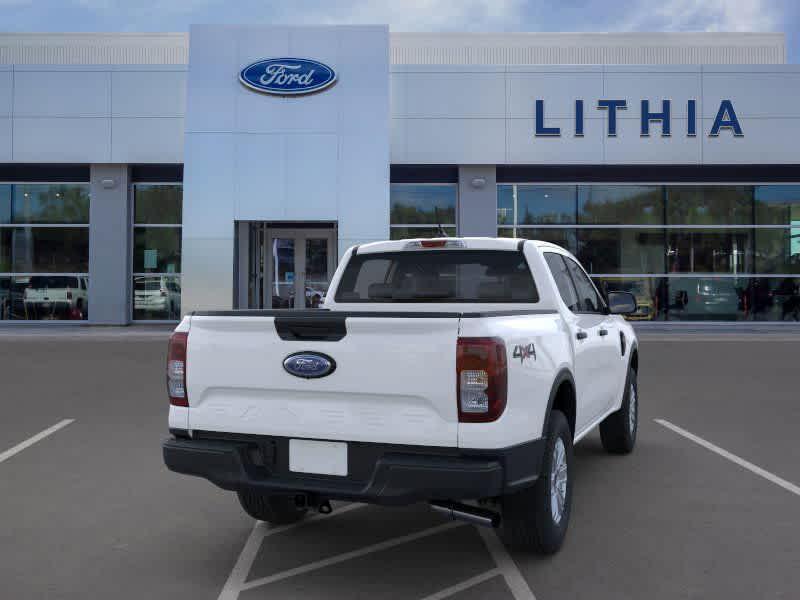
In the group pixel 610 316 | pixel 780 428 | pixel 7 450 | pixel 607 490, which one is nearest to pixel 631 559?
pixel 607 490

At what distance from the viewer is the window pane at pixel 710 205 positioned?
77.9 feet

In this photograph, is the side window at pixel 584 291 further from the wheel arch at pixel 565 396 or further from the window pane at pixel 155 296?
the window pane at pixel 155 296

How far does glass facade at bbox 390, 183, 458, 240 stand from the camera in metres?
23.4

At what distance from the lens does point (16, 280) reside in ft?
78.2

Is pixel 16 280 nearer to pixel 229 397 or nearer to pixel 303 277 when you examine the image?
pixel 303 277

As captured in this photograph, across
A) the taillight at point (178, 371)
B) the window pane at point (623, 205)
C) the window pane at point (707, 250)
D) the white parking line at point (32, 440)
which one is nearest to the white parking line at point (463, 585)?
the taillight at point (178, 371)

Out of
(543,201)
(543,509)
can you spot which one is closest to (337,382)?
(543,509)

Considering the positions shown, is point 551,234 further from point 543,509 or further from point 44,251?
point 543,509

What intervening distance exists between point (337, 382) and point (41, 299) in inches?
884

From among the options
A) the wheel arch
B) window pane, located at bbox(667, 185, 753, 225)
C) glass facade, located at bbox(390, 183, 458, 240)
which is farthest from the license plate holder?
window pane, located at bbox(667, 185, 753, 225)

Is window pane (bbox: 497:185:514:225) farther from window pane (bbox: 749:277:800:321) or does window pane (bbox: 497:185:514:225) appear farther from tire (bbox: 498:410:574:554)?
tire (bbox: 498:410:574:554)

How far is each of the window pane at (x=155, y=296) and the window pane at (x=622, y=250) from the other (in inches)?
466

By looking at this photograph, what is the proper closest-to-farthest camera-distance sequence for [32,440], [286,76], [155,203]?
[32,440] → [286,76] → [155,203]

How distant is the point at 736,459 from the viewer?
22.5ft
